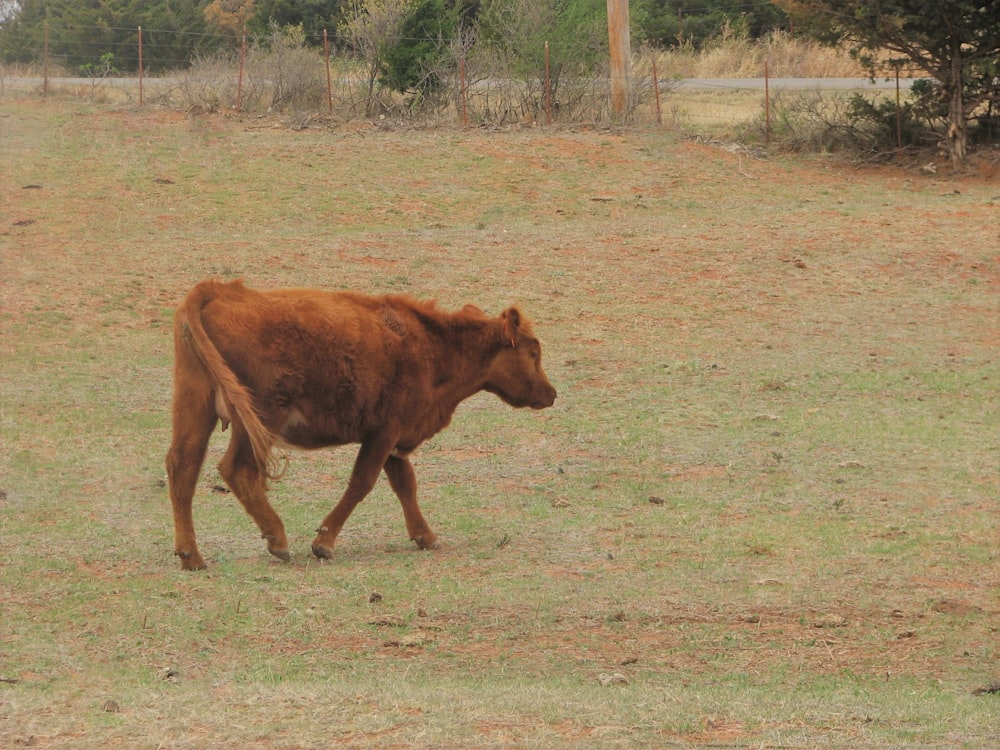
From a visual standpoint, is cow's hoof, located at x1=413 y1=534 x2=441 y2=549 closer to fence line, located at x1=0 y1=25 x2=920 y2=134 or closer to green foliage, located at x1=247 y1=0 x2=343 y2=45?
fence line, located at x1=0 y1=25 x2=920 y2=134

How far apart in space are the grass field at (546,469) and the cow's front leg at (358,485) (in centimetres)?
25

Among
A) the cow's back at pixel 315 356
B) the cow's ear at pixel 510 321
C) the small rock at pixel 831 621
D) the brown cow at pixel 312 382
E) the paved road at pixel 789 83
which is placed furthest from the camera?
the paved road at pixel 789 83

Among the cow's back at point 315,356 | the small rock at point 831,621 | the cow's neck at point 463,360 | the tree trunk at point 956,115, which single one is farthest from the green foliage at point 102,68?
the small rock at point 831,621

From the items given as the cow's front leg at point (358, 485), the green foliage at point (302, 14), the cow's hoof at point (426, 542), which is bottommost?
the cow's hoof at point (426, 542)

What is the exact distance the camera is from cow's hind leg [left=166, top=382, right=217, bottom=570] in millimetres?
8391

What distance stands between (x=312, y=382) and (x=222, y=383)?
0.71 m

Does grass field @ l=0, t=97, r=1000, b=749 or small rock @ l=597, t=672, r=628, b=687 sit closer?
grass field @ l=0, t=97, r=1000, b=749

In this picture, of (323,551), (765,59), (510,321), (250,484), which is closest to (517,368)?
(510,321)

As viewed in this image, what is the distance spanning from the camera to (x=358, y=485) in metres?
9.12

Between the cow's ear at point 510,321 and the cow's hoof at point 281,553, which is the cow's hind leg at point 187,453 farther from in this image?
the cow's ear at point 510,321

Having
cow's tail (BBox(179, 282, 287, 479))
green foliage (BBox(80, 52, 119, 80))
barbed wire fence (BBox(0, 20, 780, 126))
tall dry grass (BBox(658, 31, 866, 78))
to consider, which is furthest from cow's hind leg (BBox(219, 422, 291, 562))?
green foliage (BBox(80, 52, 119, 80))

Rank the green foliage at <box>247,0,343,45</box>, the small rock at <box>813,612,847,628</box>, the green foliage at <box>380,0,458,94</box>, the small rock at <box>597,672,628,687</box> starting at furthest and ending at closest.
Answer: the green foliage at <box>247,0,343,45</box>
the green foliage at <box>380,0,458,94</box>
the small rock at <box>813,612,847,628</box>
the small rock at <box>597,672,628,687</box>

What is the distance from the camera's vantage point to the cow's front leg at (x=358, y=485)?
29.4 feet

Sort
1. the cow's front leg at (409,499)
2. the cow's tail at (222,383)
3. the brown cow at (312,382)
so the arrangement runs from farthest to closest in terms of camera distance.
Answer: the cow's front leg at (409,499) → the brown cow at (312,382) → the cow's tail at (222,383)
